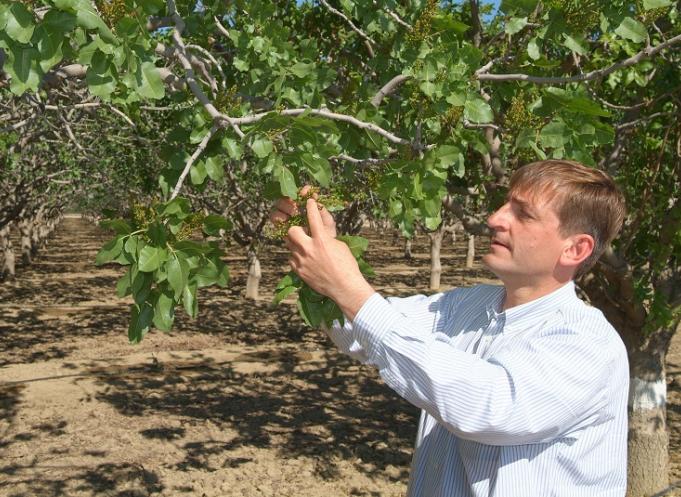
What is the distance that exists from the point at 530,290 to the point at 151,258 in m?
1.05

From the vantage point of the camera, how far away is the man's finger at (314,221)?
1729 mm

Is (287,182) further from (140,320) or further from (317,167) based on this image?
(140,320)

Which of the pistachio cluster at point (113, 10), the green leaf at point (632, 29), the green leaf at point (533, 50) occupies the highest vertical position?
the green leaf at point (632, 29)

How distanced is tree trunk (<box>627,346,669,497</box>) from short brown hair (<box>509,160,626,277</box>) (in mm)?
4288

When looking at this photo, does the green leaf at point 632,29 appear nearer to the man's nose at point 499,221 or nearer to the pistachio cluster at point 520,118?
the pistachio cluster at point 520,118

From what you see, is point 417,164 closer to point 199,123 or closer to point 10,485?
point 199,123

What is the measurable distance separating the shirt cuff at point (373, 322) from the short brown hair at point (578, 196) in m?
0.58

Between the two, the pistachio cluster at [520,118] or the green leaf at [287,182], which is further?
the pistachio cluster at [520,118]

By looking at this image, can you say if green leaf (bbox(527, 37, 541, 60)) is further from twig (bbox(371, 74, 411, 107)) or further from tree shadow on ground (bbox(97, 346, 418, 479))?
tree shadow on ground (bbox(97, 346, 418, 479))

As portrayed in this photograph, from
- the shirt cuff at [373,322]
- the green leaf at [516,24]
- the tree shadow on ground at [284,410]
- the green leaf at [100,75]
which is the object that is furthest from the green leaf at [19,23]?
the tree shadow on ground at [284,410]

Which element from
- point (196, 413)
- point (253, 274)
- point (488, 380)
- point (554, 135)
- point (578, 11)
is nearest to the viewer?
point (488, 380)

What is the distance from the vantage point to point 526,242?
187 centimetres

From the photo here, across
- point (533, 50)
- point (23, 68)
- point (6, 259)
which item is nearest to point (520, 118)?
point (533, 50)

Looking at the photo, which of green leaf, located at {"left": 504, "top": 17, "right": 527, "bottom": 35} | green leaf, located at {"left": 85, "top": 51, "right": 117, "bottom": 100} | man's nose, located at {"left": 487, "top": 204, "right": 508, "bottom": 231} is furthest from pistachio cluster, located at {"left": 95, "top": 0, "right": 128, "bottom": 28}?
green leaf, located at {"left": 504, "top": 17, "right": 527, "bottom": 35}
